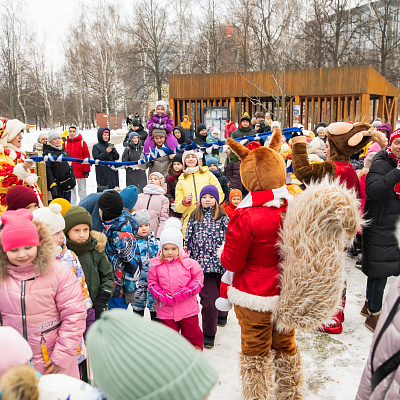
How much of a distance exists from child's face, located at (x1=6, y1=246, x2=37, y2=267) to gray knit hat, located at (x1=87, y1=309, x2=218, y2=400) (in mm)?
1387

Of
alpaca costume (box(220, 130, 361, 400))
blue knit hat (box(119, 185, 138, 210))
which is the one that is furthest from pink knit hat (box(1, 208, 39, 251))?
blue knit hat (box(119, 185, 138, 210))

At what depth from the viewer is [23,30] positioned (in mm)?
30406

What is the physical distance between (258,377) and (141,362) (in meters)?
1.94

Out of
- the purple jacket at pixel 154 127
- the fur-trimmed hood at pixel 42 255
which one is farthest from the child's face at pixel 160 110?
the fur-trimmed hood at pixel 42 255

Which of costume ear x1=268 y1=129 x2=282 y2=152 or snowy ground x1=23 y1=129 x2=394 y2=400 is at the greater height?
costume ear x1=268 y1=129 x2=282 y2=152

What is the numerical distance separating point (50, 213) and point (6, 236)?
50cm

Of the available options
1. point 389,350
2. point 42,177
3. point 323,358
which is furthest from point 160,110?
point 389,350

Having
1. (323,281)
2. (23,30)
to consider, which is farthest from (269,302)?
(23,30)

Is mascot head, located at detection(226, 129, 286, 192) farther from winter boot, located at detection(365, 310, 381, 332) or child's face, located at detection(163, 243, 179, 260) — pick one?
winter boot, located at detection(365, 310, 381, 332)

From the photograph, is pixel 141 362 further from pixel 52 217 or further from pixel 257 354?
pixel 52 217

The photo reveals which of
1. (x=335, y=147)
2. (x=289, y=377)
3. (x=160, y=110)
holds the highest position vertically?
(x=160, y=110)

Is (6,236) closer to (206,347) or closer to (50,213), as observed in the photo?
(50,213)

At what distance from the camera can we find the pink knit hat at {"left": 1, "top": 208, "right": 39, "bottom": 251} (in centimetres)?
230

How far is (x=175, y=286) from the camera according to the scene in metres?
3.39
